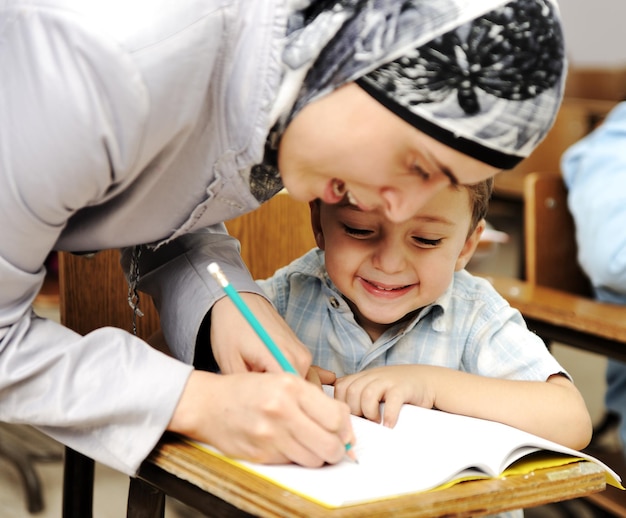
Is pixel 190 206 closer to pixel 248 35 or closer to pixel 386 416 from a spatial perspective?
pixel 248 35

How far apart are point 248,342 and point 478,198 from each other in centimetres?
39

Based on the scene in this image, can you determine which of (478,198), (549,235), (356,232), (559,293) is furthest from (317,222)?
(549,235)

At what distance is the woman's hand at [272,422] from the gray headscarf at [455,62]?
10.7 inches

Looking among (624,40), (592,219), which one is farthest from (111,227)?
(624,40)

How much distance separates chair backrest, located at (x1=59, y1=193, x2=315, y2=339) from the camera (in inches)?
55.4

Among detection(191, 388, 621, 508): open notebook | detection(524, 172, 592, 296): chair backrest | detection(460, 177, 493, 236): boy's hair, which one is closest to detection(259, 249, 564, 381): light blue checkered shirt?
detection(460, 177, 493, 236): boy's hair

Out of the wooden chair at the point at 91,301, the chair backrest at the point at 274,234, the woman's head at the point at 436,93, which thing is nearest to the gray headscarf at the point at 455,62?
the woman's head at the point at 436,93

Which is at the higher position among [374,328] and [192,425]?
[192,425]

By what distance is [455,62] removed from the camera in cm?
79

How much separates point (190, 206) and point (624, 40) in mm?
6409

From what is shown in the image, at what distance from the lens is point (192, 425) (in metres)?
0.86

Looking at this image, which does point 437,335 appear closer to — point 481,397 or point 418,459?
point 481,397

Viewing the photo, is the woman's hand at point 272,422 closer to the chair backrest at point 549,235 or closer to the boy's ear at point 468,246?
the boy's ear at point 468,246

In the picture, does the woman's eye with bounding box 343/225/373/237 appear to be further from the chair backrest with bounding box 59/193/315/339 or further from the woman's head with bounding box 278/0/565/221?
the chair backrest with bounding box 59/193/315/339
